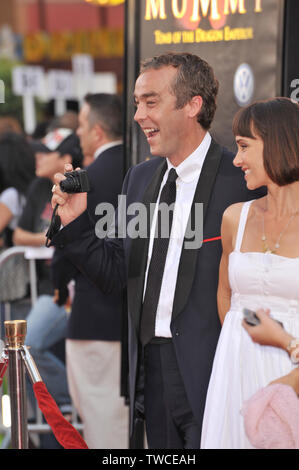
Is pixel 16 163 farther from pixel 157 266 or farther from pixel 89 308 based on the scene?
pixel 157 266

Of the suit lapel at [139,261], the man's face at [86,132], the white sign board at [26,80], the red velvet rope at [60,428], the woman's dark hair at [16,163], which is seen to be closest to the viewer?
the red velvet rope at [60,428]

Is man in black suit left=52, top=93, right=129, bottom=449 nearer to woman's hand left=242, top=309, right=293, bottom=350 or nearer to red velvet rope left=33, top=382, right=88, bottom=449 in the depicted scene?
red velvet rope left=33, top=382, right=88, bottom=449

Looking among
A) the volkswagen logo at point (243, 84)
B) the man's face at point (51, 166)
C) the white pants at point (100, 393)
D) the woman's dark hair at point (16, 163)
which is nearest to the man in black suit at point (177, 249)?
the volkswagen logo at point (243, 84)

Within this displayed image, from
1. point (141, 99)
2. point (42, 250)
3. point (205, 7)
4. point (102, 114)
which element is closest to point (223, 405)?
point (141, 99)

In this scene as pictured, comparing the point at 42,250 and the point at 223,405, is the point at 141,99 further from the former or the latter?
the point at 42,250

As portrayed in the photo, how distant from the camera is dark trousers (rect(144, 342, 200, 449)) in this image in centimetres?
277

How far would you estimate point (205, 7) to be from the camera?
301 cm

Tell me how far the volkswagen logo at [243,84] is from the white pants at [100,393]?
1.69 metres

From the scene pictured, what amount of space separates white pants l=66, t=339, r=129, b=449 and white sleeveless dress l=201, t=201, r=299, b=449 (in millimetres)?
1839

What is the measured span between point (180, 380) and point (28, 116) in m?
7.02

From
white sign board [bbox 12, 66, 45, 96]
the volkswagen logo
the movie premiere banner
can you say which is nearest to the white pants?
the movie premiere banner

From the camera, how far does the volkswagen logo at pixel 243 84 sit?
10.4 feet

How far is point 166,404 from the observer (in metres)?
2.80

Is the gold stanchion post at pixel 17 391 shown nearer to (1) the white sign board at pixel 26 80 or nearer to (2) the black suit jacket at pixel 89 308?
(2) the black suit jacket at pixel 89 308
